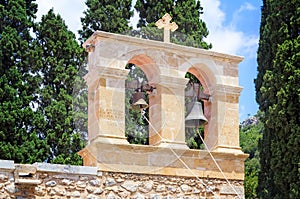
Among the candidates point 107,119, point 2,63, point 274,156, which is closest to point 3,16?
point 2,63

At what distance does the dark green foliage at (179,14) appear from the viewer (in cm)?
1507

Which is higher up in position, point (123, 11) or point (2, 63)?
point (123, 11)

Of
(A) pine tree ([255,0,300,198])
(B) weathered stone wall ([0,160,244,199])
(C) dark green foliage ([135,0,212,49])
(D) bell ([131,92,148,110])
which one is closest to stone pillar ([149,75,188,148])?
(D) bell ([131,92,148,110])

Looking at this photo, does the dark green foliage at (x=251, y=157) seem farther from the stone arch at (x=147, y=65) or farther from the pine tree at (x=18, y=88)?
the stone arch at (x=147, y=65)

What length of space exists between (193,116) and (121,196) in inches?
58.0

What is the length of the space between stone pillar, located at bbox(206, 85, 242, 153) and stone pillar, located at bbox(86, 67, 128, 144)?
129 centimetres

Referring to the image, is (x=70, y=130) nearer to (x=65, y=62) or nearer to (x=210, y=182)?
(x=65, y=62)

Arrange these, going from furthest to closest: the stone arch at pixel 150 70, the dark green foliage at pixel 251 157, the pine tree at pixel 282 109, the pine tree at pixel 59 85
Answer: the dark green foliage at pixel 251 157 < the pine tree at pixel 59 85 < the pine tree at pixel 282 109 < the stone arch at pixel 150 70

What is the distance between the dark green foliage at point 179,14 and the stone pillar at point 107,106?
6.72 meters

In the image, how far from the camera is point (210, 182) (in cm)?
856

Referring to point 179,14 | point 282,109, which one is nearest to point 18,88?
point 179,14

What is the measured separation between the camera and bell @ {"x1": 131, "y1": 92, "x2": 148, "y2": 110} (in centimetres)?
864

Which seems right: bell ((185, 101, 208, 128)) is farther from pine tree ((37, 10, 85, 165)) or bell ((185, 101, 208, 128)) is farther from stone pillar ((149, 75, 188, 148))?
pine tree ((37, 10, 85, 165))

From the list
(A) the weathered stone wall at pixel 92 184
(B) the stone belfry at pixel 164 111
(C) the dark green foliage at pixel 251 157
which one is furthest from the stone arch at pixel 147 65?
(C) the dark green foliage at pixel 251 157
